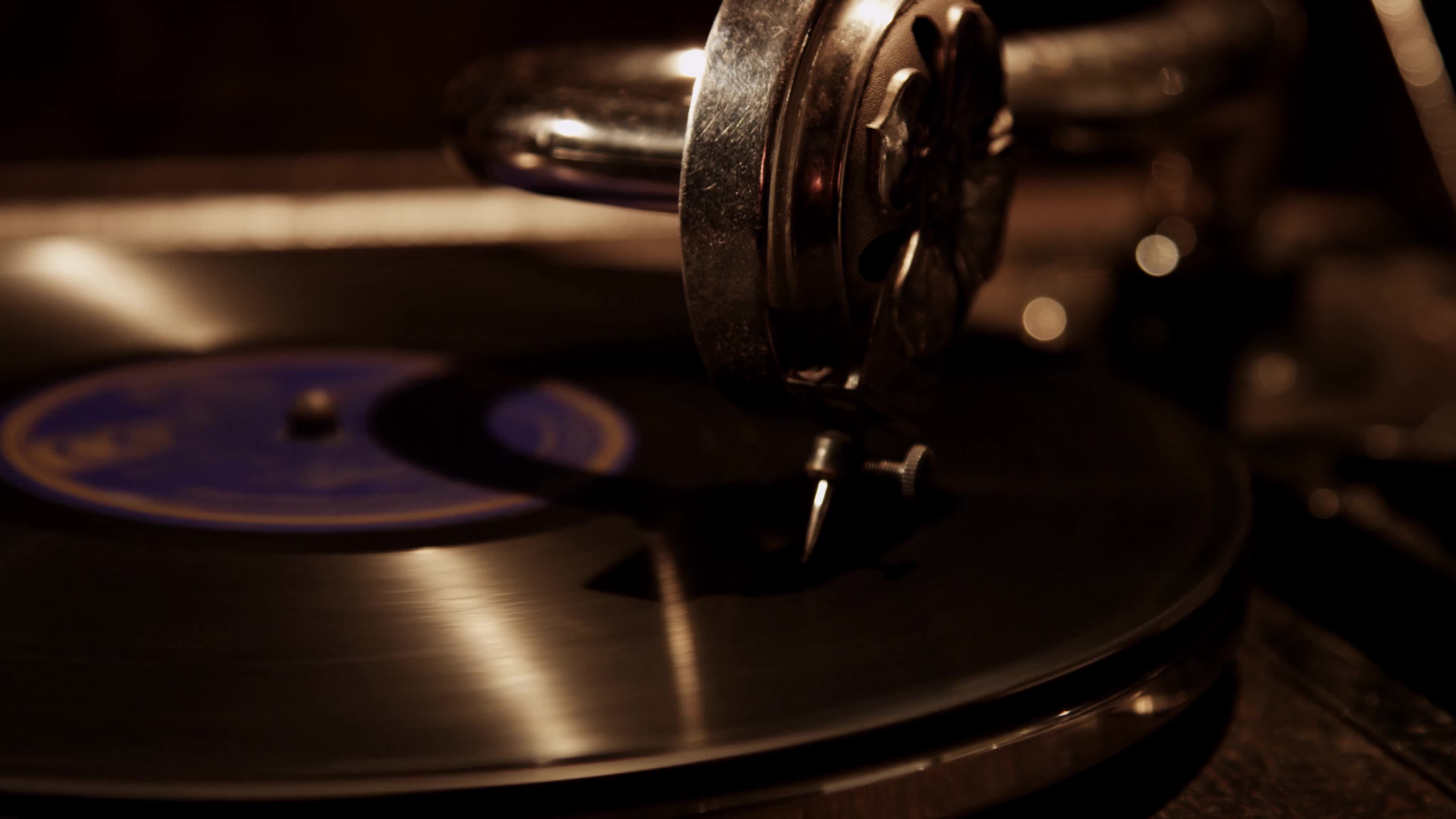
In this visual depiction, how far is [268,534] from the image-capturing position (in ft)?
2.07

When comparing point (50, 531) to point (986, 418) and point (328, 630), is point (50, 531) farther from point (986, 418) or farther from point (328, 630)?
point (986, 418)

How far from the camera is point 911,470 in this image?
615 millimetres

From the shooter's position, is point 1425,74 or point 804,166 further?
point 1425,74

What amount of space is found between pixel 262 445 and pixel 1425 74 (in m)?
1.30

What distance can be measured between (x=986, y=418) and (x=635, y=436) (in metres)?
0.20

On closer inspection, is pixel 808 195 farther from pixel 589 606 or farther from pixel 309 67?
pixel 309 67

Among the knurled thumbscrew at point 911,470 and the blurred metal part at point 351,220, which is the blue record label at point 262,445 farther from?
the blurred metal part at point 351,220

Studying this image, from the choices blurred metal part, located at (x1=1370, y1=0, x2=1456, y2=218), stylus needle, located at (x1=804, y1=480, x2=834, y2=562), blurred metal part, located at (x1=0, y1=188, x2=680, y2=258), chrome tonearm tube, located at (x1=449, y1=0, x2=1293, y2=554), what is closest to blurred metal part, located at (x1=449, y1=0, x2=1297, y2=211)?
chrome tonearm tube, located at (x1=449, y1=0, x2=1293, y2=554)

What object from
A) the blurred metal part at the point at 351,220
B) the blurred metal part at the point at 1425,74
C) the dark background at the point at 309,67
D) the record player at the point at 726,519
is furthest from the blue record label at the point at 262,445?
the blurred metal part at the point at 1425,74

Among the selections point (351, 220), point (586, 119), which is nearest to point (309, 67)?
point (351, 220)

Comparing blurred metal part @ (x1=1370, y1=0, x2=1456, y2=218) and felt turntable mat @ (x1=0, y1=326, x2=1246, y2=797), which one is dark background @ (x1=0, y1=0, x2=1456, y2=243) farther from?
felt turntable mat @ (x1=0, y1=326, x2=1246, y2=797)

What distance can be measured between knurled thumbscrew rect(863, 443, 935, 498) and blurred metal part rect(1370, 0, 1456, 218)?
3.30 feet

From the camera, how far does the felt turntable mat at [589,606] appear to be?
445 millimetres

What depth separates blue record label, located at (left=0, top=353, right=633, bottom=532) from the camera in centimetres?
67
